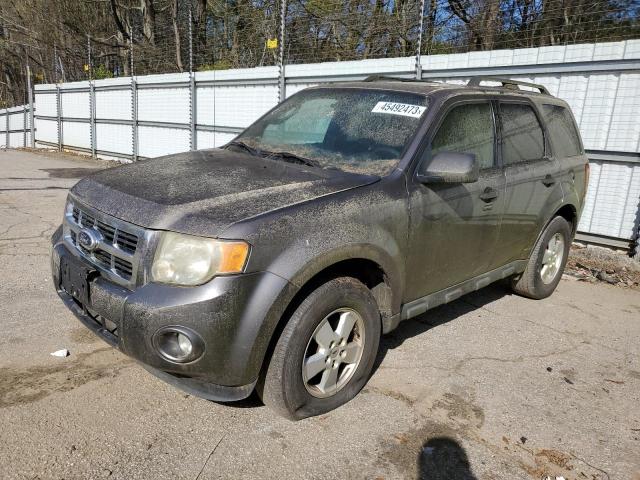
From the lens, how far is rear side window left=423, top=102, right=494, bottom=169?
3511 millimetres

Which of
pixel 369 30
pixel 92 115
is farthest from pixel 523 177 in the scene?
pixel 92 115

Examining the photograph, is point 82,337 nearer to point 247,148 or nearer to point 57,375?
point 57,375

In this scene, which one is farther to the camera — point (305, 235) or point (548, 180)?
point (548, 180)

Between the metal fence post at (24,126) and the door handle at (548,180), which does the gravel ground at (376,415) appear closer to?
the door handle at (548,180)

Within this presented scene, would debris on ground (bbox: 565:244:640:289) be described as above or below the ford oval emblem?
below

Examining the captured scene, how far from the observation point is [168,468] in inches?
96.4

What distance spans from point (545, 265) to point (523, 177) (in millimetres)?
1316

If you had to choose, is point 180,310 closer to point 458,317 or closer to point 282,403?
point 282,403

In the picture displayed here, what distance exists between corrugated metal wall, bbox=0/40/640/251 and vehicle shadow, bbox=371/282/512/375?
237 centimetres

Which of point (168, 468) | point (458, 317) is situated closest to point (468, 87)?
point (458, 317)

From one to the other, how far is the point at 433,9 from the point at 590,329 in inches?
227

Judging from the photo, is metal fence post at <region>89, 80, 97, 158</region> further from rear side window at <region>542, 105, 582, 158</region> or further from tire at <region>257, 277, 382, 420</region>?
tire at <region>257, 277, 382, 420</region>

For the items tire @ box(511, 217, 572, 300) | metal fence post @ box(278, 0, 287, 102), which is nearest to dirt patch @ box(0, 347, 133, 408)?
tire @ box(511, 217, 572, 300)

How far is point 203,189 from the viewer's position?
2789 millimetres
